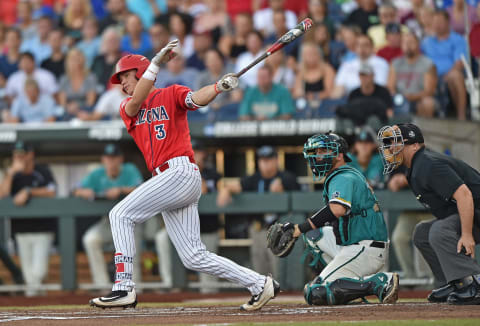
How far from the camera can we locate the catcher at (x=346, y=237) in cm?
546

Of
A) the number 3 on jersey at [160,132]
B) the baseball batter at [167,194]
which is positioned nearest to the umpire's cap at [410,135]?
the baseball batter at [167,194]

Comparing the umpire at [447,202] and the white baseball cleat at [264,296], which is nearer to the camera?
the white baseball cleat at [264,296]

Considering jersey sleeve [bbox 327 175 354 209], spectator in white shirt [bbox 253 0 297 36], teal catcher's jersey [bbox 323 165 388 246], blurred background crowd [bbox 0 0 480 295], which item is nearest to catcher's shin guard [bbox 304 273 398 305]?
teal catcher's jersey [bbox 323 165 388 246]

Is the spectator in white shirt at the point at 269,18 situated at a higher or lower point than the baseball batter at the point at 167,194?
higher

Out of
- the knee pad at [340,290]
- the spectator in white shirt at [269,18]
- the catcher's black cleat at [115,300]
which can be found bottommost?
the knee pad at [340,290]

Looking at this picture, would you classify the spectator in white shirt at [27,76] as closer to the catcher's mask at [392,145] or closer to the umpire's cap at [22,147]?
the umpire's cap at [22,147]

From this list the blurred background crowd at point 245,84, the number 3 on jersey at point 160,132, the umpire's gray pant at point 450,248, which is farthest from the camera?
the blurred background crowd at point 245,84

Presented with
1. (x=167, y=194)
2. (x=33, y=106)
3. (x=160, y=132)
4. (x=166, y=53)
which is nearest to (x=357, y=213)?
(x=167, y=194)

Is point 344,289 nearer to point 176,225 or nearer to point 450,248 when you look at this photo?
point 450,248

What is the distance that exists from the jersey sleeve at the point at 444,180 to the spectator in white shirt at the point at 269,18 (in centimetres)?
591

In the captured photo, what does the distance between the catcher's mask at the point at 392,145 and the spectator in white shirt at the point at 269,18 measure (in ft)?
18.4

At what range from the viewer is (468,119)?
889 cm

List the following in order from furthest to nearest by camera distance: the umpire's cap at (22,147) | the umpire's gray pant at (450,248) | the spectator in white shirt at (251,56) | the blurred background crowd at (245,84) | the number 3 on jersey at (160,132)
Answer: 1. the spectator in white shirt at (251,56)
2. the umpire's cap at (22,147)
3. the blurred background crowd at (245,84)
4. the umpire's gray pant at (450,248)
5. the number 3 on jersey at (160,132)

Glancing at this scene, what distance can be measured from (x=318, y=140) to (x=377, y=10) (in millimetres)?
5466
